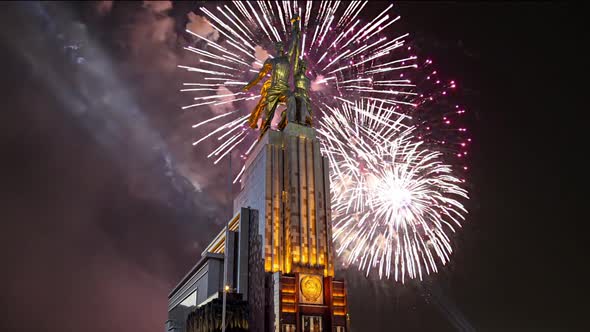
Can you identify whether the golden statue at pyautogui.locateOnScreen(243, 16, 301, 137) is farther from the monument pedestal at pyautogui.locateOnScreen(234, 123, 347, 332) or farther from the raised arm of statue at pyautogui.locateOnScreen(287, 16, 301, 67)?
the monument pedestal at pyautogui.locateOnScreen(234, 123, 347, 332)

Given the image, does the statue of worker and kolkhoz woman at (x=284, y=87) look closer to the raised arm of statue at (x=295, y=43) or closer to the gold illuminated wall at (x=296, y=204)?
the raised arm of statue at (x=295, y=43)

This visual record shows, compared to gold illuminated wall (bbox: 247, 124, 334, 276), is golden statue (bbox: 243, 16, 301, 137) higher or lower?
higher

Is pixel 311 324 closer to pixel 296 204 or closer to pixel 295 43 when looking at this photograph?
pixel 296 204

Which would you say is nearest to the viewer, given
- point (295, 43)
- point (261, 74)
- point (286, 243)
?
point (286, 243)

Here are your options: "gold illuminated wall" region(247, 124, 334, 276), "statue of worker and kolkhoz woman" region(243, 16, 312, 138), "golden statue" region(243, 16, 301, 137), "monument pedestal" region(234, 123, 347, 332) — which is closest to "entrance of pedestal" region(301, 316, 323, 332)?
"monument pedestal" region(234, 123, 347, 332)

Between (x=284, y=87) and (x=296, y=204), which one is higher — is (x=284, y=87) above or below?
above

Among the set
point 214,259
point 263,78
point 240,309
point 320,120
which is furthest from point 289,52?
point 240,309

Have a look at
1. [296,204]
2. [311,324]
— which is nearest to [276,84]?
[296,204]
